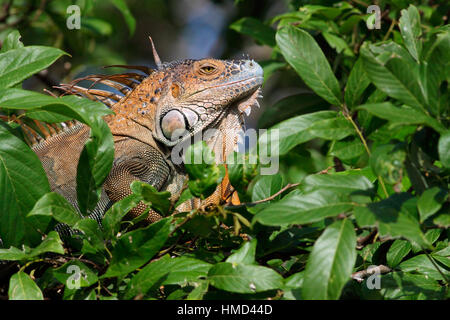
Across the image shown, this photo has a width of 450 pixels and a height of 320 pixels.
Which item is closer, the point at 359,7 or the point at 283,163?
the point at 359,7

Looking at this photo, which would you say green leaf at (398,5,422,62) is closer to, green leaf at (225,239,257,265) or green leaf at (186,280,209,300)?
green leaf at (225,239,257,265)

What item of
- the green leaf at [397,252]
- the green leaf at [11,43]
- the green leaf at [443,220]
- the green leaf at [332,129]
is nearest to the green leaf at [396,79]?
the green leaf at [332,129]

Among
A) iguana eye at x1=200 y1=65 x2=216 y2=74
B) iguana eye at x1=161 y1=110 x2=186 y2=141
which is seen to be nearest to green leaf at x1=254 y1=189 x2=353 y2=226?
iguana eye at x1=161 y1=110 x2=186 y2=141

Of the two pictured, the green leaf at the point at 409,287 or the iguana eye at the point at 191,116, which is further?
the iguana eye at the point at 191,116

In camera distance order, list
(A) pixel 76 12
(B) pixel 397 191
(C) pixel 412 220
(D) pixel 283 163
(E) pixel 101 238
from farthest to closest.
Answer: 1. (D) pixel 283 163
2. (A) pixel 76 12
3. (E) pixel 101 238
4. (B) pixel 397 191
5. (C) pixel 412 220

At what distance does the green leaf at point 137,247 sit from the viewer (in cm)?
195

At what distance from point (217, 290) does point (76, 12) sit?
281cm

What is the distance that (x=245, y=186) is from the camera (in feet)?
6.81

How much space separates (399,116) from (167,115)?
2.16 meters

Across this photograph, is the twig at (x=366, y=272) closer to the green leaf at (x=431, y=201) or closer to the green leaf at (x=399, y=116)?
the green leaf at (x=431, y=201)

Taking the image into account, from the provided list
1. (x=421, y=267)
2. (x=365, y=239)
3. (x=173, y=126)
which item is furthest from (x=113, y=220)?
(x=173, y=126)

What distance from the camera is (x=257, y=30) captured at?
4.74 metres

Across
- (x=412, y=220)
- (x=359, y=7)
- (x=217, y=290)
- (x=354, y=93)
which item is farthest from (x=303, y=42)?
(x=359, y=7)

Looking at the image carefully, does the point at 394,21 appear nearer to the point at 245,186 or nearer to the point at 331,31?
the point at 331,31
